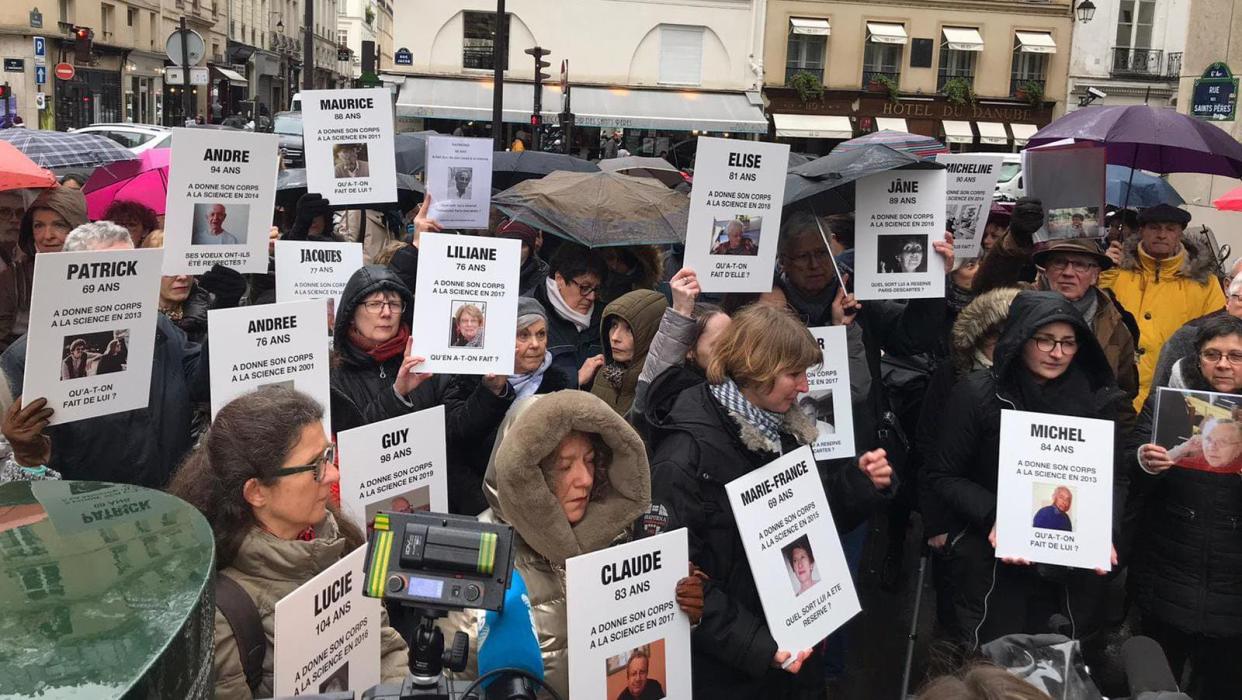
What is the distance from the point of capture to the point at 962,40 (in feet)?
132

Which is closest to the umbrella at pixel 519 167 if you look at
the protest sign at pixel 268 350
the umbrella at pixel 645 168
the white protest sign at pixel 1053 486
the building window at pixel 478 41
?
the umbrella at pixel 645 168

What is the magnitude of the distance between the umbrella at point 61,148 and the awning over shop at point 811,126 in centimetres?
2920

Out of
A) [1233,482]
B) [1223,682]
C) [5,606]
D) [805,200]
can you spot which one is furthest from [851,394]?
[5,606]

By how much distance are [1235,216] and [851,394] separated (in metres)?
10.7

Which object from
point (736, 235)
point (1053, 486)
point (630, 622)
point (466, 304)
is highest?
point (736, 235)

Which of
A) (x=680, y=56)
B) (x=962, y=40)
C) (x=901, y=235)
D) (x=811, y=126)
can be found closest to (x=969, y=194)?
(x=901, y=235)

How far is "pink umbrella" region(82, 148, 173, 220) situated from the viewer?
7348mm

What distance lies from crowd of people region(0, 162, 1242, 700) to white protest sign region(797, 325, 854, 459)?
63 millimetres

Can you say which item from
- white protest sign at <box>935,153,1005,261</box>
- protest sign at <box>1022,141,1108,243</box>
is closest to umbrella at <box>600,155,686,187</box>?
protest sign at <box>1022,141,1108,243</box>

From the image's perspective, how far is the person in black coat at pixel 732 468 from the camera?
3.32 meters

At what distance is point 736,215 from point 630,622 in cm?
221

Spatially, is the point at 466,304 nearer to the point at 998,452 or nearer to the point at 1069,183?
the point at 998,452

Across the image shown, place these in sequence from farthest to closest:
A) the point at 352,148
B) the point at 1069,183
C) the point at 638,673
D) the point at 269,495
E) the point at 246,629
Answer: the point at 1069,183 < the point at 352,148 < the point at 638,673 < the point at 269,495 < the point at 246,629

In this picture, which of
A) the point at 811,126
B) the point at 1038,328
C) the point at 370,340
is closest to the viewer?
the point at 1038,328
